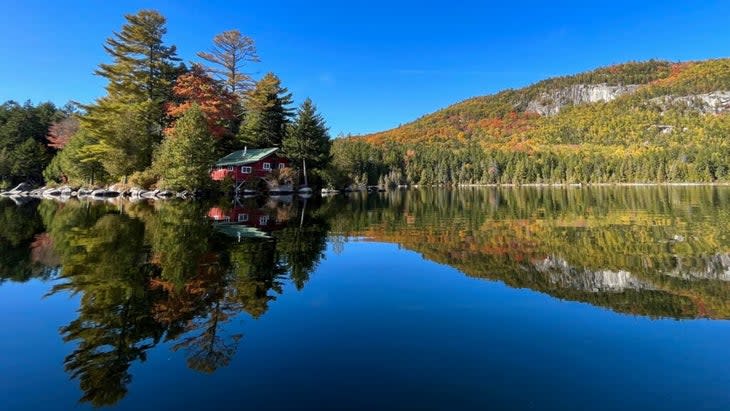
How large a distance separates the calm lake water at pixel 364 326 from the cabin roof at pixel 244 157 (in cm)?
3461

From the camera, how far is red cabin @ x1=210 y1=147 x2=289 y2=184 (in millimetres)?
47438

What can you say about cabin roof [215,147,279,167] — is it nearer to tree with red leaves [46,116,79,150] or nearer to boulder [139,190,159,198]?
boulder [139,190,159,198]

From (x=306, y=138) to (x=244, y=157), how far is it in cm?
827

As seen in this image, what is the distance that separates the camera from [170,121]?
49031 millimetres

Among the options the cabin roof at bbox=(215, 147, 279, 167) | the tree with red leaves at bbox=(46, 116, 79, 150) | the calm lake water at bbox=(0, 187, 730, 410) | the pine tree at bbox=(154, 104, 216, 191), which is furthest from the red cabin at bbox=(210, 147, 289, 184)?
the calm lake water at bbox=(0, 187, 730, 410)

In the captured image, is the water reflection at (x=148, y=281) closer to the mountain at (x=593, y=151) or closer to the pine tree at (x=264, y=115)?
the pine tree at (x=264, y=115)

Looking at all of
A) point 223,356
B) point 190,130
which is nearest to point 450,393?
point 223,356

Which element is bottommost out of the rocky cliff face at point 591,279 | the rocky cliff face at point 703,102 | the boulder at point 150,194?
the rocky cliff face at point 591,279

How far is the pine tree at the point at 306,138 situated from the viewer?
172ft

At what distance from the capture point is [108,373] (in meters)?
5.00

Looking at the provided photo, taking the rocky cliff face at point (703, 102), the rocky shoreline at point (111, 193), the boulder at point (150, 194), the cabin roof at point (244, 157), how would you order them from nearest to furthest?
the rocky shoreline at point (111, 193)
the boulder at point (150, 194)
the cabin roof at point (244, 157)
the rocky cliff face at point (703, 102)

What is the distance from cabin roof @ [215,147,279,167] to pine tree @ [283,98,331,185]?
93.9 inches

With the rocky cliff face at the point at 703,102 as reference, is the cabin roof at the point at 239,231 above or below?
below

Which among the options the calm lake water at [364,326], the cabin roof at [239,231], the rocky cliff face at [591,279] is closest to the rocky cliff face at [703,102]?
the calm lake water at [364,326]
